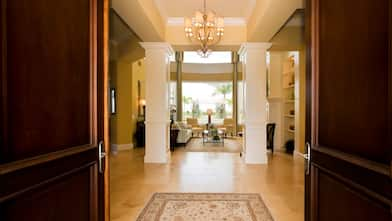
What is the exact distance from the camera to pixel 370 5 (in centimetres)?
123

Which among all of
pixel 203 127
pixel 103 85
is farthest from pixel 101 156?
pixel 203 127

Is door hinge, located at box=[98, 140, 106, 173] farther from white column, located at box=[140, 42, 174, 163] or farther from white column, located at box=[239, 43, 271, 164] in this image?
white column, located at box=[239, 43, 271, 164]

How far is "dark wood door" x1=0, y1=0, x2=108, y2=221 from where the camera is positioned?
1.12 meters

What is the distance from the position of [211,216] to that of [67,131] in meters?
2.47

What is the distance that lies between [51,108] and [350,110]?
146cm

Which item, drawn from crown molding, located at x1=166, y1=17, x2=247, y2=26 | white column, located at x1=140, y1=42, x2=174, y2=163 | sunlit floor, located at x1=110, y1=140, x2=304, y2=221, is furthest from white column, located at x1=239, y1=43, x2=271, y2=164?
white column, located at x1=140, y1=42, x2=174, y2=163

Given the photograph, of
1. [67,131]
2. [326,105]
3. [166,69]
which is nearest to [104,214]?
[67,131]

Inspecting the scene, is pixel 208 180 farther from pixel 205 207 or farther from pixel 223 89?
pixel 223 89

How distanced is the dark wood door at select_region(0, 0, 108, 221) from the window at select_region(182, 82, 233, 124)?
47.5ft

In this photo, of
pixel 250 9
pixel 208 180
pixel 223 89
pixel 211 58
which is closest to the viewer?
pixel 208 180

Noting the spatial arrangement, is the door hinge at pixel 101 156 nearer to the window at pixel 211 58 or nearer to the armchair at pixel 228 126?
the armchair at pixel 228 126

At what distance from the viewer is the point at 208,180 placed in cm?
531

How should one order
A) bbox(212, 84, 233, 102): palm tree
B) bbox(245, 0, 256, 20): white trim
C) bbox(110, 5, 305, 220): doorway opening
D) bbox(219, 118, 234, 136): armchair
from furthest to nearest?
bbox(212, 84, 233, 102): palm tree, bbox(219, 118, 234, 136): armchair, bbox(245, 0, 256, 20): white trim, bbox(110, 5, 305, 220): doorway opening

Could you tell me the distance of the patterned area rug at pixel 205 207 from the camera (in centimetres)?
347
